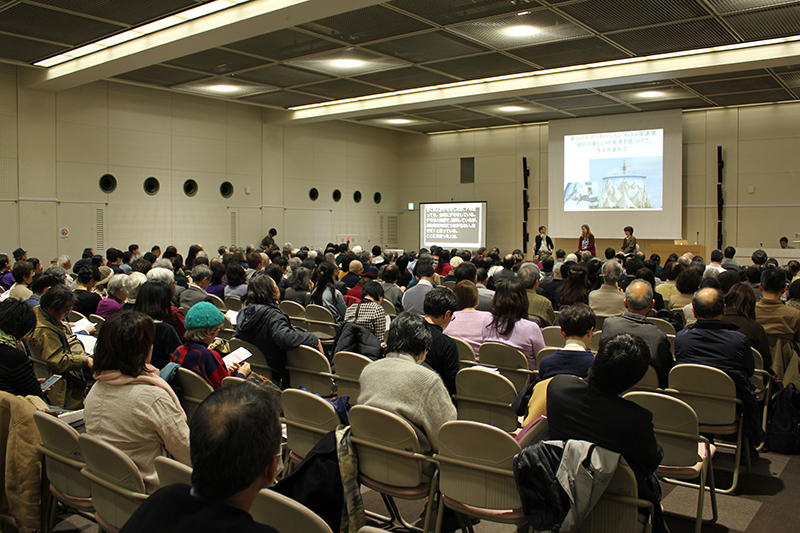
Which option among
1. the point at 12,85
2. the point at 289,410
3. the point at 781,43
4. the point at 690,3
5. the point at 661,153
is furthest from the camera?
the point at 661,153

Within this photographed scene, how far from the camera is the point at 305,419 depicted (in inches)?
119

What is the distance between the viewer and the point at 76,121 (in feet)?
38.2

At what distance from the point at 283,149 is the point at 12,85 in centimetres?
635

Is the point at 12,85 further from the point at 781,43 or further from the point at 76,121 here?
the point at 781,43

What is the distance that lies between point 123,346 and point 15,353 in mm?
949

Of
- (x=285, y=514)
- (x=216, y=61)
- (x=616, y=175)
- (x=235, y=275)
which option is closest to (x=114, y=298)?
(x=235, y=275)

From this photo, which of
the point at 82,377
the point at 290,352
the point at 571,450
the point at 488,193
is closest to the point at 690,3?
the point at 290,352

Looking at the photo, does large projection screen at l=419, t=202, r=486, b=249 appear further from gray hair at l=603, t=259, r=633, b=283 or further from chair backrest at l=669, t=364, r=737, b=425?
chair backrest at l=669, t=364, r=737, b=425

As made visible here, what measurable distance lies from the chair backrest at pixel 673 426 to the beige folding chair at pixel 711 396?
657 mm

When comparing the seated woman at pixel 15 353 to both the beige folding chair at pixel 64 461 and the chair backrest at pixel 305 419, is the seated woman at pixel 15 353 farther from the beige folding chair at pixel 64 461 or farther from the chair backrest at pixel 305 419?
the chair backrest at pixel 305 419

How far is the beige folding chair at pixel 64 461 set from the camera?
2.53 m

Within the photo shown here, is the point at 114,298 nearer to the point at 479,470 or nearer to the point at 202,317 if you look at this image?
the point at 202,317

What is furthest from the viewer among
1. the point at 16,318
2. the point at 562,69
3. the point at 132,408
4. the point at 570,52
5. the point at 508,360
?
the point at 562,69

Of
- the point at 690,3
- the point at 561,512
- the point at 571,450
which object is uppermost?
the point at 690,3
